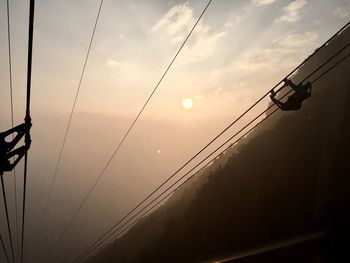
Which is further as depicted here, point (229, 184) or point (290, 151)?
point (229, 184)

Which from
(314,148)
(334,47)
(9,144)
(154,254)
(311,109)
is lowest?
(9,144)

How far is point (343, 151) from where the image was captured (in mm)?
29828

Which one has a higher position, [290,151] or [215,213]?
[290,151]

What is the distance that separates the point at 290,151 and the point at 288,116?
1077 cm

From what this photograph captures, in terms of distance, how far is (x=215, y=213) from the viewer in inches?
1684

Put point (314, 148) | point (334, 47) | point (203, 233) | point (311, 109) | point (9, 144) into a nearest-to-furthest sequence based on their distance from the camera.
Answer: point (9, 144) → point (314, 148) → point (203, 233) → point (311, 109) → point (334, 47)

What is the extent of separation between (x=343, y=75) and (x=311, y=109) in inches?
360

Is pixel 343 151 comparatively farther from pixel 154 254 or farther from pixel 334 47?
pixel 334 47

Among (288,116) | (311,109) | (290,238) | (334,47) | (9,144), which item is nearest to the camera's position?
(9,144)

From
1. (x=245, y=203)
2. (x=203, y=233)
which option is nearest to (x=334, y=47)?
(x=245, y=203)

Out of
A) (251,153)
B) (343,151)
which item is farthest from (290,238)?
(251,153)

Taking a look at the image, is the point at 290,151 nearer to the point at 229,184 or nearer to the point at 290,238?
the point at 229,184

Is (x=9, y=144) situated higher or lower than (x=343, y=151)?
lower

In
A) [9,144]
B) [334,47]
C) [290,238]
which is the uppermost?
[334,47]
